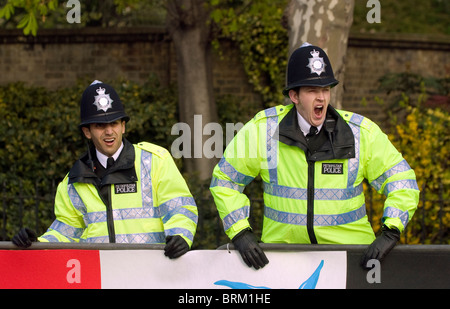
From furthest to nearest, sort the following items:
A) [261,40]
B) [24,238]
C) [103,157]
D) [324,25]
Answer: [261,40] < [324,25] < [103,157] < [24,238]

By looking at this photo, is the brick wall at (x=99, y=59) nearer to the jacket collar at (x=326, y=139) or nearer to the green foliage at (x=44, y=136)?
the green foliage at (x=44, y=136)

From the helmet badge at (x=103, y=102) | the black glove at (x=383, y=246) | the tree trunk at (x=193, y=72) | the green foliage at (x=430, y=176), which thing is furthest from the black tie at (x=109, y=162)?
the tree trunk at (x=193, y=72)

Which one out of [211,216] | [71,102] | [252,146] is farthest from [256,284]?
[71,102]

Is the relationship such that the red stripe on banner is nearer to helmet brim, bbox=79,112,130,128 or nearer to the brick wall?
helmet brim, bbox=79,112,130,128

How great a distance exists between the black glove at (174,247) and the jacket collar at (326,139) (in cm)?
80

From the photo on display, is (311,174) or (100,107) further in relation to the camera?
(100,107)

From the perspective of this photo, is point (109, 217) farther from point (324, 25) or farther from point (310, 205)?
point (324, 25)

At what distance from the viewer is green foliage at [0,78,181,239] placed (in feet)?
23.4

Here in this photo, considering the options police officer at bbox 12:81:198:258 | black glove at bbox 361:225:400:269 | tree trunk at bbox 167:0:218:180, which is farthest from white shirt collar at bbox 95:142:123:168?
tree trunk at bbox 167:0:218:180

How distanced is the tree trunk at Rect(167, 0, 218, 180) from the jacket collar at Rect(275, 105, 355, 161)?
457 centimetres

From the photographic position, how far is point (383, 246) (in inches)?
130

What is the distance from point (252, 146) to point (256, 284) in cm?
78

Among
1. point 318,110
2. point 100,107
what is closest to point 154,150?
point 100,107

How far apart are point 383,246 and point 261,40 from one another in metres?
6.29
